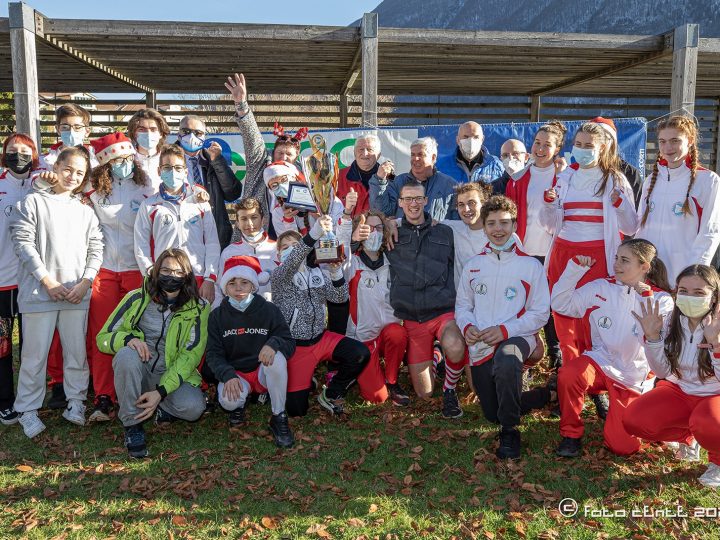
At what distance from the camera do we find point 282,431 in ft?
14.9

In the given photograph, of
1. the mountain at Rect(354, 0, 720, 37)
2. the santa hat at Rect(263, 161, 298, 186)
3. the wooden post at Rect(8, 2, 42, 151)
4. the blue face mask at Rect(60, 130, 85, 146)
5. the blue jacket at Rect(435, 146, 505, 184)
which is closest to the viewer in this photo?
the santa hat at Rect(263, 161, 298, 186)

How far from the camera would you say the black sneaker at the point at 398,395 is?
17.4ft

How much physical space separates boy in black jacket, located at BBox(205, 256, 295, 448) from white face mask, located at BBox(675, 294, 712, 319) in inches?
110

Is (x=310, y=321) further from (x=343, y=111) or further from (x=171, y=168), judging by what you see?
(x=343, y=111)

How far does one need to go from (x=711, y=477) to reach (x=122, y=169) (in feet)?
16.3

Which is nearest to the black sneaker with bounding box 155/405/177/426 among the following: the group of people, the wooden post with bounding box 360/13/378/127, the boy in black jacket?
the group of people

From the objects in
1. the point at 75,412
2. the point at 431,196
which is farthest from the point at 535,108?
the point at 75,412

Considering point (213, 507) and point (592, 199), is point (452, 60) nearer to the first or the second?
point (592, 199)

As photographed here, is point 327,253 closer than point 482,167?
Yes

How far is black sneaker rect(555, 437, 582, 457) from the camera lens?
4.22 meters

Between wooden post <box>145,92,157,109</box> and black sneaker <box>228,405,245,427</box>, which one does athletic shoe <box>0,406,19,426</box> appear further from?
wooden post <box>145,92,157,109</box>

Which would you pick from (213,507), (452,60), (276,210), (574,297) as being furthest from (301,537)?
(452,60)

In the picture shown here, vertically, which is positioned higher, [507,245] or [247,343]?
[507,245]

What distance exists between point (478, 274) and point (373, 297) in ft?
3.61
